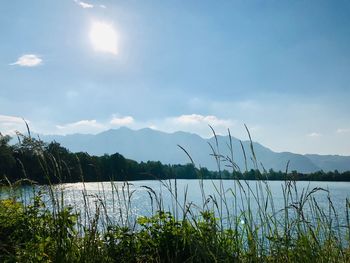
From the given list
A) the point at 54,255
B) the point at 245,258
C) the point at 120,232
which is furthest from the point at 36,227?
the point at 245,258

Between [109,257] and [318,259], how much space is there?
217 centimetres

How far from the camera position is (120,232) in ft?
14.6

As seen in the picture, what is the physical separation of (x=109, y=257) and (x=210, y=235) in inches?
44.9

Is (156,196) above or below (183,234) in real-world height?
above

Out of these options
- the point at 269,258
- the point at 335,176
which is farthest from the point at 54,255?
the point at 335,176

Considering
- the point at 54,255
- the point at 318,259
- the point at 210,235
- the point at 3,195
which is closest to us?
the point at 318,259

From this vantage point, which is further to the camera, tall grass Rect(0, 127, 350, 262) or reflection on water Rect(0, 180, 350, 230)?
reflection on water Rect(0, 180, 350, 230)

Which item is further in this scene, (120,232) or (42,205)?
(42,205)

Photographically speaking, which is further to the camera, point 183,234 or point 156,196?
point 183,234

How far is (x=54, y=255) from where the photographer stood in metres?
3.81

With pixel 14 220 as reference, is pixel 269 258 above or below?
below

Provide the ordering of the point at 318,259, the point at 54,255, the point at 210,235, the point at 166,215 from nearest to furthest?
the point at 318,259 → the point at 54,255 → the point at 210,235 → the point at 166,215

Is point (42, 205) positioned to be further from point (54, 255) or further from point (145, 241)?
point (145, 241)

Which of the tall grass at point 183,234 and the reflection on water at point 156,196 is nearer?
the tall grass at point 183,234
